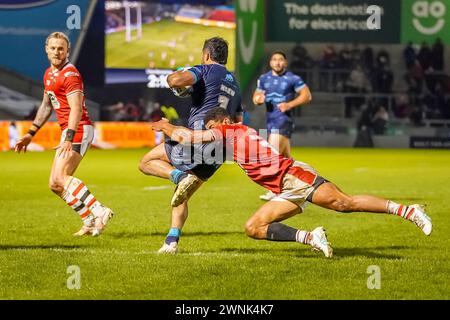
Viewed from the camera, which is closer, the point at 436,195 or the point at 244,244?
the point at 244,244

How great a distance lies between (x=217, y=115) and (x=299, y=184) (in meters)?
1.05

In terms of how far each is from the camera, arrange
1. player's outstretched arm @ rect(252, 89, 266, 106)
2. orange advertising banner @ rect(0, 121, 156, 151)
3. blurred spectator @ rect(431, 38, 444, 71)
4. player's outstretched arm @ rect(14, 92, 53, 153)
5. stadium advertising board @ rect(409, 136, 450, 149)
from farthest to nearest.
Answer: blurred spectator @ rect(431, 38, 444, 71), stadium advertising board @ rect(409, 136, 450, 149), orange advertising banner @ rect(0, 121, 156, 151), player's outstretched arm @ rect(252, 89, 266, 106), player's outstretched arm @ rect(14, 92, 53, 153)

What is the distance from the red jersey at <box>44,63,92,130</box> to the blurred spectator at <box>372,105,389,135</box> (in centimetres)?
2704

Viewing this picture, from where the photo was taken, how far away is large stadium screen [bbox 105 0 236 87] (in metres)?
36.1

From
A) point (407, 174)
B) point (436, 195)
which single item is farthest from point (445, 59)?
point (436, 195)

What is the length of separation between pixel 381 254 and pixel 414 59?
3020 cm

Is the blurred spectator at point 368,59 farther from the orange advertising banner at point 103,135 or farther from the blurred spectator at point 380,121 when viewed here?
the orange advertising banner at point 103,135

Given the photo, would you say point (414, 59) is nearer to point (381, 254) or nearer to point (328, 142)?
point (328, 142)

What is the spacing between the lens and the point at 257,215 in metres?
9.20

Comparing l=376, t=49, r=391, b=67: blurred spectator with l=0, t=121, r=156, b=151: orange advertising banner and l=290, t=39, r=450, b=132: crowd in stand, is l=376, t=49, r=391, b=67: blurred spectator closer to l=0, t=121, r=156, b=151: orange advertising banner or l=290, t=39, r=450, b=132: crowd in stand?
l=290, t=39, r=450, b=132: crowd in stand

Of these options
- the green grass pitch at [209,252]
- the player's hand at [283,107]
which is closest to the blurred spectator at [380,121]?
the green grass pitch at [209,252]

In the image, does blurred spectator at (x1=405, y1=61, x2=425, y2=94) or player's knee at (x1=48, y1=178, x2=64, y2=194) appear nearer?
player's knee at (x1=48, y1=178, x2=64, y2=194)

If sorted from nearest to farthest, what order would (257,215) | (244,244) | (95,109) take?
(257,215), (244,244), (95,109)

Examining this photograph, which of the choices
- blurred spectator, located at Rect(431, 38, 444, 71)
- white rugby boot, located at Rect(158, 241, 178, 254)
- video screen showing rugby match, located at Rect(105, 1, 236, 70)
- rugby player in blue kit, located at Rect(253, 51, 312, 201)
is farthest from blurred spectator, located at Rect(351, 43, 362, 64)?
white rugby boot, located at Rect(158, 241, 178, 254)
